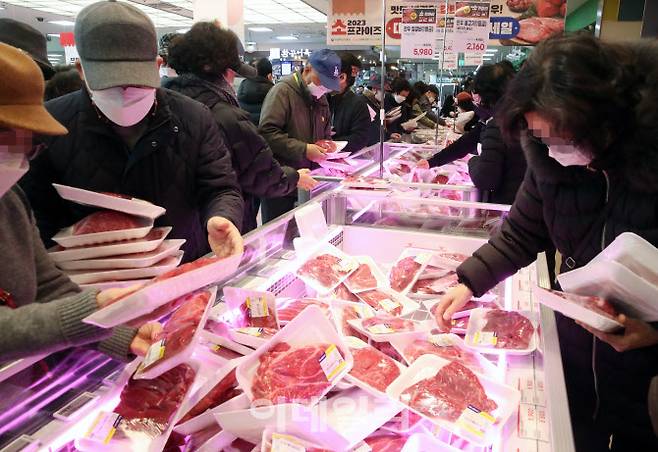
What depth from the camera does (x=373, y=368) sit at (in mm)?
1516

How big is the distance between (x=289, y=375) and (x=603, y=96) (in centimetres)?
110

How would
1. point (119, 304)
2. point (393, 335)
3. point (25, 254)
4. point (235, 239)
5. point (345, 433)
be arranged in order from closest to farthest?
point (119, 304), point (345, 433), point (25, 254), point (235, 239), point (393, 335)

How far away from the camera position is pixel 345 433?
1.26 meters

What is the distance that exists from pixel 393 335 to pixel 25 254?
→ 1.13m

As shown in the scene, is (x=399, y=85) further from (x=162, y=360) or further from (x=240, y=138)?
(x=162, y=360)

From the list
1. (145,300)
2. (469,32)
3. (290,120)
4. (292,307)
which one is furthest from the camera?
(469,32)

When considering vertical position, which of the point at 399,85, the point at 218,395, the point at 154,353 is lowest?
the point at 218,395

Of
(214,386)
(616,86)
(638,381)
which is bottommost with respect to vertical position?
(638,381)

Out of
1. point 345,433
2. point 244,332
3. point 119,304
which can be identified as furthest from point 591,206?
point 119,304

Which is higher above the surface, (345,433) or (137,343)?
(137,343)

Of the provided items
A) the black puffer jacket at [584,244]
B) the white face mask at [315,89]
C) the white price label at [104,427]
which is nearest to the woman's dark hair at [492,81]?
the white face mask at [315,89]

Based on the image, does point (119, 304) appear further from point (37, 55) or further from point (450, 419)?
point (37, 55)

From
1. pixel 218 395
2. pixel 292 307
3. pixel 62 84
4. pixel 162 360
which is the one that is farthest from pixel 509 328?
pixel 62 84

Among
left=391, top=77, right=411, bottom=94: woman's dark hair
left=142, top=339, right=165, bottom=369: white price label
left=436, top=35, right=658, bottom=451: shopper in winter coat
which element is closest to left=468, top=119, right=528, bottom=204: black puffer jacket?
left=436, top=35, right=658, bottom=451: shopper in winter coat
